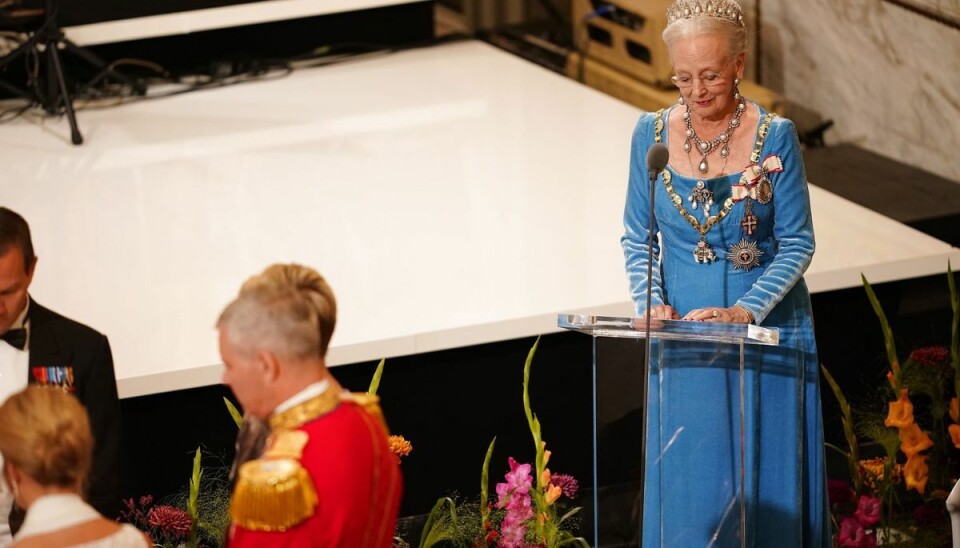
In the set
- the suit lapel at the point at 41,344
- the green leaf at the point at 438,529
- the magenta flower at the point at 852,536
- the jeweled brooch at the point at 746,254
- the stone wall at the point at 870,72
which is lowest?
the magenta flower at the point at 852,536

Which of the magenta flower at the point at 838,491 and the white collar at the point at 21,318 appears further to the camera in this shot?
the magenta flower at the point at 838,491

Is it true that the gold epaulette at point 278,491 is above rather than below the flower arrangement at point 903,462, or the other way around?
above

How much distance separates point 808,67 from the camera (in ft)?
19.9

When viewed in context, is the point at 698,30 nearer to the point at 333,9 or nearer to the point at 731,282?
the point at 731,282

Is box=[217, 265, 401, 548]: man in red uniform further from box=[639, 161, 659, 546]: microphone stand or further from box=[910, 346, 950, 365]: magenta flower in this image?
box=[910, 346, 950, 365]: magenta flower

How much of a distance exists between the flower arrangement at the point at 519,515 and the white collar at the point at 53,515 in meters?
1.60

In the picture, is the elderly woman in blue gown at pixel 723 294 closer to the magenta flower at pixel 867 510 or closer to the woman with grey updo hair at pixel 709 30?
the woman with grey updo hair at pixel 709 30

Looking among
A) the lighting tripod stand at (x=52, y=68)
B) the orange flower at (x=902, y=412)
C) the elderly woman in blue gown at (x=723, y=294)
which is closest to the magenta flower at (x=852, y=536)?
the orange flower at (x=902, y=412)

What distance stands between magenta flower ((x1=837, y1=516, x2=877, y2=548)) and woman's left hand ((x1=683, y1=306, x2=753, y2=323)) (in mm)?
1285

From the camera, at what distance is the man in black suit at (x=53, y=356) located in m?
2.99

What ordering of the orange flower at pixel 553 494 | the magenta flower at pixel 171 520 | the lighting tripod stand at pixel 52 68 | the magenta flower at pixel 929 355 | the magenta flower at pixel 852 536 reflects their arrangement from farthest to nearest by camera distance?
the lighting tripod stand at pixel 52 68 < the magenta flower at pixel 929 355 < the magenta flower at pixel 852 536 < the orange flower at pixel 553 494 < the magenta flower at pixel 171 520

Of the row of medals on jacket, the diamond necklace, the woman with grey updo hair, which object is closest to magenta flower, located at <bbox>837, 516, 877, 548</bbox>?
the row of medals on jacket

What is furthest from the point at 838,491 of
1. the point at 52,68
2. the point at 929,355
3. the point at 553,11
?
the point at 52,68

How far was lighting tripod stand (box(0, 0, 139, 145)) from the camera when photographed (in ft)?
21.3
